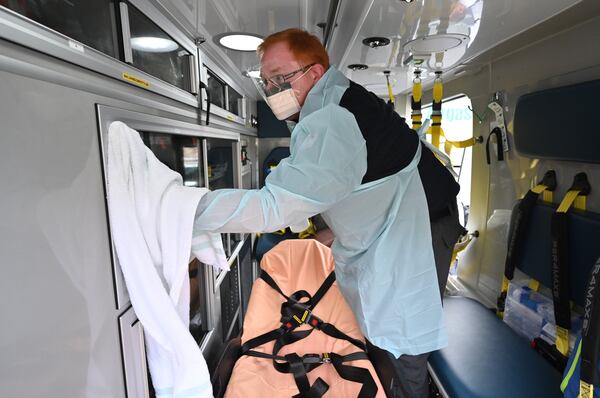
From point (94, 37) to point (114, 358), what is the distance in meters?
0.80

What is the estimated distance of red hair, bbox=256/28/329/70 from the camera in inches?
50.5

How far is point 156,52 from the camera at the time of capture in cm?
122

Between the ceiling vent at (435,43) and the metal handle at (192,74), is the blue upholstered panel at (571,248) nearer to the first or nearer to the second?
the ceiling vent at (435,43)

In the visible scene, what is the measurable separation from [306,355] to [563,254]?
1.46 m

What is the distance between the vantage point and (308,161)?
0.99m

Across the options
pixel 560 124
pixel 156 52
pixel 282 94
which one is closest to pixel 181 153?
pixel 156 52

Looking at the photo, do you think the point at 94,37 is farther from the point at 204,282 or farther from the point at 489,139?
the point at 489,139

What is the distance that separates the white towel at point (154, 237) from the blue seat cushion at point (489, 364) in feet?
4.62

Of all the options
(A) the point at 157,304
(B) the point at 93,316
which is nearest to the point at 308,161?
(A) the point at 157,304

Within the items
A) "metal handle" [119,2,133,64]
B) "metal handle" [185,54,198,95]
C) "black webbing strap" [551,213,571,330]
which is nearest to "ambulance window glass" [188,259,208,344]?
"metal handle" [185,54,198,95]

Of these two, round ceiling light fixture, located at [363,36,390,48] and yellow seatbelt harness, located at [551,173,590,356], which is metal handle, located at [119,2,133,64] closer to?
round ceiling light fixture, located at [363,36,390,48]

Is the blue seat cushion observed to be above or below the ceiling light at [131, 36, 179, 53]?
below

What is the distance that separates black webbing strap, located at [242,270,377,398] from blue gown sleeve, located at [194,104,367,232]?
1031mm

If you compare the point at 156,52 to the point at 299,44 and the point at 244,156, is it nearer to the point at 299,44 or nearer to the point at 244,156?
the point at 299,44
